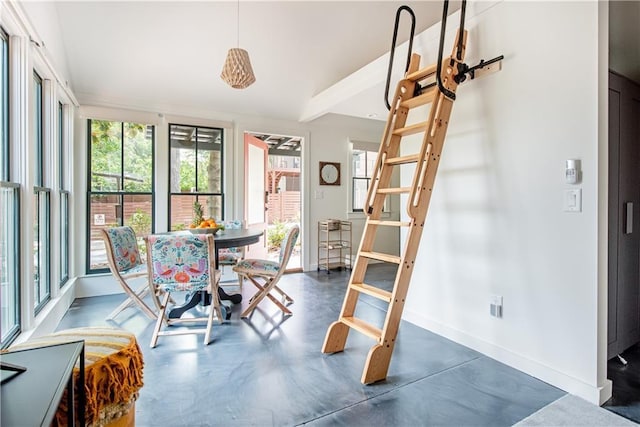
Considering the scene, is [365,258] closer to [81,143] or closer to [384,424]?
[384,424]

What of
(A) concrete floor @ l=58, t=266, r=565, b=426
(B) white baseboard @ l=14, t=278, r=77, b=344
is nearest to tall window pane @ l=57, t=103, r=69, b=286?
(B) white baseboard @ l=14, t=278, r=77, b=344

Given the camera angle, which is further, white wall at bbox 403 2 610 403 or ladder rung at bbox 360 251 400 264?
ladder rung at bbox 360 251 400 264

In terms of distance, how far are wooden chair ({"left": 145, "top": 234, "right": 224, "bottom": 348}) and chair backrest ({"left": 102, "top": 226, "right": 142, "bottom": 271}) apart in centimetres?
50

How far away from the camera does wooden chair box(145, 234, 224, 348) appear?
2486 mm

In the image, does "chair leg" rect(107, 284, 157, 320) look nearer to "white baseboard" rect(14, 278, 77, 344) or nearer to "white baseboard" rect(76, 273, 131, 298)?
"white baseboard" rect(14, 278, 77, 344)

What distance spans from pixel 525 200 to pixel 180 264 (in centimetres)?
248

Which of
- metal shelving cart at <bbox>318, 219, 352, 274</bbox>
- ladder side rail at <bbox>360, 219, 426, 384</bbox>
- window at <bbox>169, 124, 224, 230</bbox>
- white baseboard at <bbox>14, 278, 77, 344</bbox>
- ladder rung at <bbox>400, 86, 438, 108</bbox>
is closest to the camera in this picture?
ladder side rail at <bbox>360, 219, 426, 384</bbox>

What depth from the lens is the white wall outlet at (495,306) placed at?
2.27m

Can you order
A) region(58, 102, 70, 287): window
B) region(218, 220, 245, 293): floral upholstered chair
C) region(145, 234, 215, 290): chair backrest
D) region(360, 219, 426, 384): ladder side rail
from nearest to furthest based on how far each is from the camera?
region(360, 219, 426, 384): ladder side rail
region(145, 234, 215, 290): chair backrest
region(58, 102, 70, 287): window
region(218, 220, 245, 293): floral upholstered chair

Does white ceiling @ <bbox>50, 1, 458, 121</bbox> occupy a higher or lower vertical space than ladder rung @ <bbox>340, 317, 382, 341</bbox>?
higher

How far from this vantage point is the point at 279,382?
6.53 feet

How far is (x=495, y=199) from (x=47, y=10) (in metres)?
3.72

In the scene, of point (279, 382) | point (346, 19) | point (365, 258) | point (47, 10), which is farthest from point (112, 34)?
point (279, 382)

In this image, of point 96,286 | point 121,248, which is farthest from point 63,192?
point 96,286
